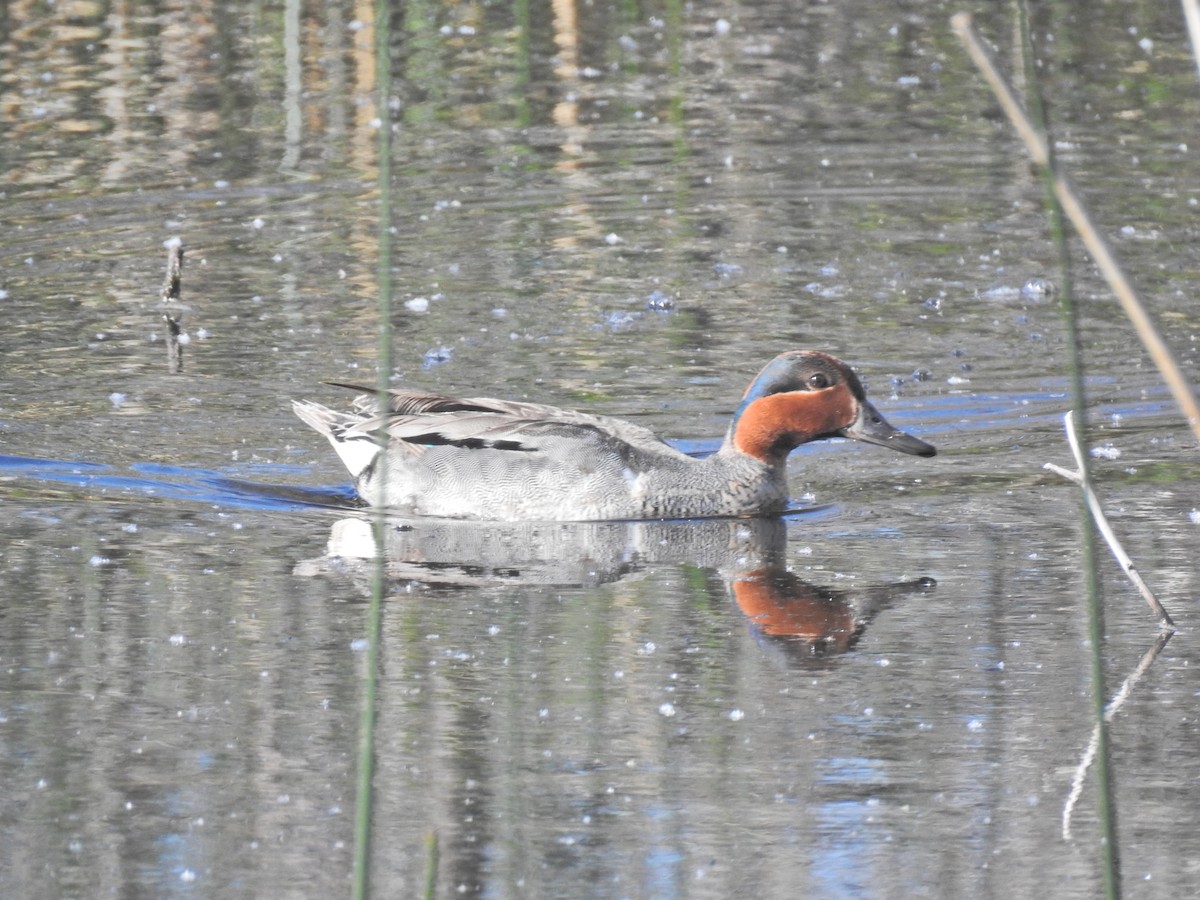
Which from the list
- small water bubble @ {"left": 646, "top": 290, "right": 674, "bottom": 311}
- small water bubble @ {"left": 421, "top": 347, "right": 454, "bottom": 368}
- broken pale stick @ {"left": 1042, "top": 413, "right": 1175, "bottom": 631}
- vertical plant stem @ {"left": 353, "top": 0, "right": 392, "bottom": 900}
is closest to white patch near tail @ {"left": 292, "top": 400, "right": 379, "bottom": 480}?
small water bubble @ {"left": 421, "top": 347, "right": 454, "bottom": 368}

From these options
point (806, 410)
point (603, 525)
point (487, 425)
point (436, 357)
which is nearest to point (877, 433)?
point (806, 410)

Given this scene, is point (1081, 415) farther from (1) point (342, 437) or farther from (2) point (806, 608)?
(1) point (342, 437)

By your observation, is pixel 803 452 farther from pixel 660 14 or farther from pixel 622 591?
pixel 660 14

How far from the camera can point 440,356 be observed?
34.0ft

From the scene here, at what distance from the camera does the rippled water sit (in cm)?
520

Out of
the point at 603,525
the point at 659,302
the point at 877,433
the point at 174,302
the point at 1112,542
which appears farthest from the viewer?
the point at 174,302

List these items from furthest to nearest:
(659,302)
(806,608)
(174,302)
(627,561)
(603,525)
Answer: (174,302), (659,302), (603,525), (627,561), (806,608)

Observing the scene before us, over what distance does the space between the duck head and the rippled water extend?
26 cm

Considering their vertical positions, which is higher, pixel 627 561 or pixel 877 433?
pixel 877 433

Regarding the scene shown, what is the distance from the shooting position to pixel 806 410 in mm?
8547

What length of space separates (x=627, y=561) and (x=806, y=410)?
48.4 inches

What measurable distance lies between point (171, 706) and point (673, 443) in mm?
3670

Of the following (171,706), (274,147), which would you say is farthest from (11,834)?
(274,147)

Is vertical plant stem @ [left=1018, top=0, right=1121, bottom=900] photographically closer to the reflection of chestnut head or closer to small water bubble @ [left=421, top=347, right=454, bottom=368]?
the reflection of chestnut head
